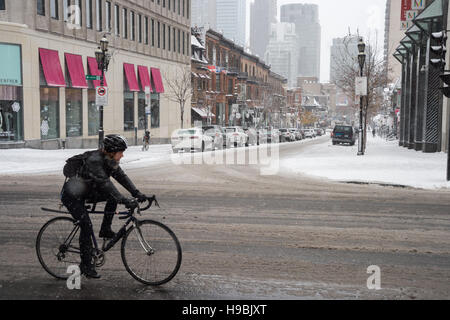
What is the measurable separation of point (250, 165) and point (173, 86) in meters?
25.8

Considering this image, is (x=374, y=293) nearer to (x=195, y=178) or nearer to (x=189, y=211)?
(x=189, y=211)

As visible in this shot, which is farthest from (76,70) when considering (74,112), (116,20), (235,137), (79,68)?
(235,137)

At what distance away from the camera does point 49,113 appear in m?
28.9

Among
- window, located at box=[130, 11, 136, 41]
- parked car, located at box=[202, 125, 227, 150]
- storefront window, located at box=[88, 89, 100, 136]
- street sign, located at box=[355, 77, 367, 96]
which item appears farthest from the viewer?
window, located at box=[130, 11, 136, 41]

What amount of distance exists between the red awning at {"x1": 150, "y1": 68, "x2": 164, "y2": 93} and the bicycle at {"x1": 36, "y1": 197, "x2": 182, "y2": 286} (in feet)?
122

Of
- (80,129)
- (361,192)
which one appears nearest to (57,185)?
(361,192)

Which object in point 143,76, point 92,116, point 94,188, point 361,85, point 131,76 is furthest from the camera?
point 143,76

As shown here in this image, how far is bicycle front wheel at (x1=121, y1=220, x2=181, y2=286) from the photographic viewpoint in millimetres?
5223

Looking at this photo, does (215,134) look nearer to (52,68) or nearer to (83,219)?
(52,68)

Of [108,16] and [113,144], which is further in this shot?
[108,16]

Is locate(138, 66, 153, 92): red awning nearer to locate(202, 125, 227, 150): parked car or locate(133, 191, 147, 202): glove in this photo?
locate(202, 125, 227, 150): parked car

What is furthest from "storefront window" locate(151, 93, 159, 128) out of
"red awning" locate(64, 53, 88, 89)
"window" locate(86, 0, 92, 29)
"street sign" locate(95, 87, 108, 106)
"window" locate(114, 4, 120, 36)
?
"street sign" locate(95, 87, 108, 106)

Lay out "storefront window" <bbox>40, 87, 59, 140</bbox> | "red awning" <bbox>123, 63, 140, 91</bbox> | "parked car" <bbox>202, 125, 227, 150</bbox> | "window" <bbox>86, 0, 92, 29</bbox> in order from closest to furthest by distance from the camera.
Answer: "storefront window" <bbox>40, 87, 59, 140</bbox> < "parked car" <bbox>202, 125, 227, 150</bbox> < "window" <bbox>86, 0, 92, 29</bbox> < "red awning" <bbox>123, 63, 140, 91</bbox>

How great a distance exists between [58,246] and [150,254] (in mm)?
1212
